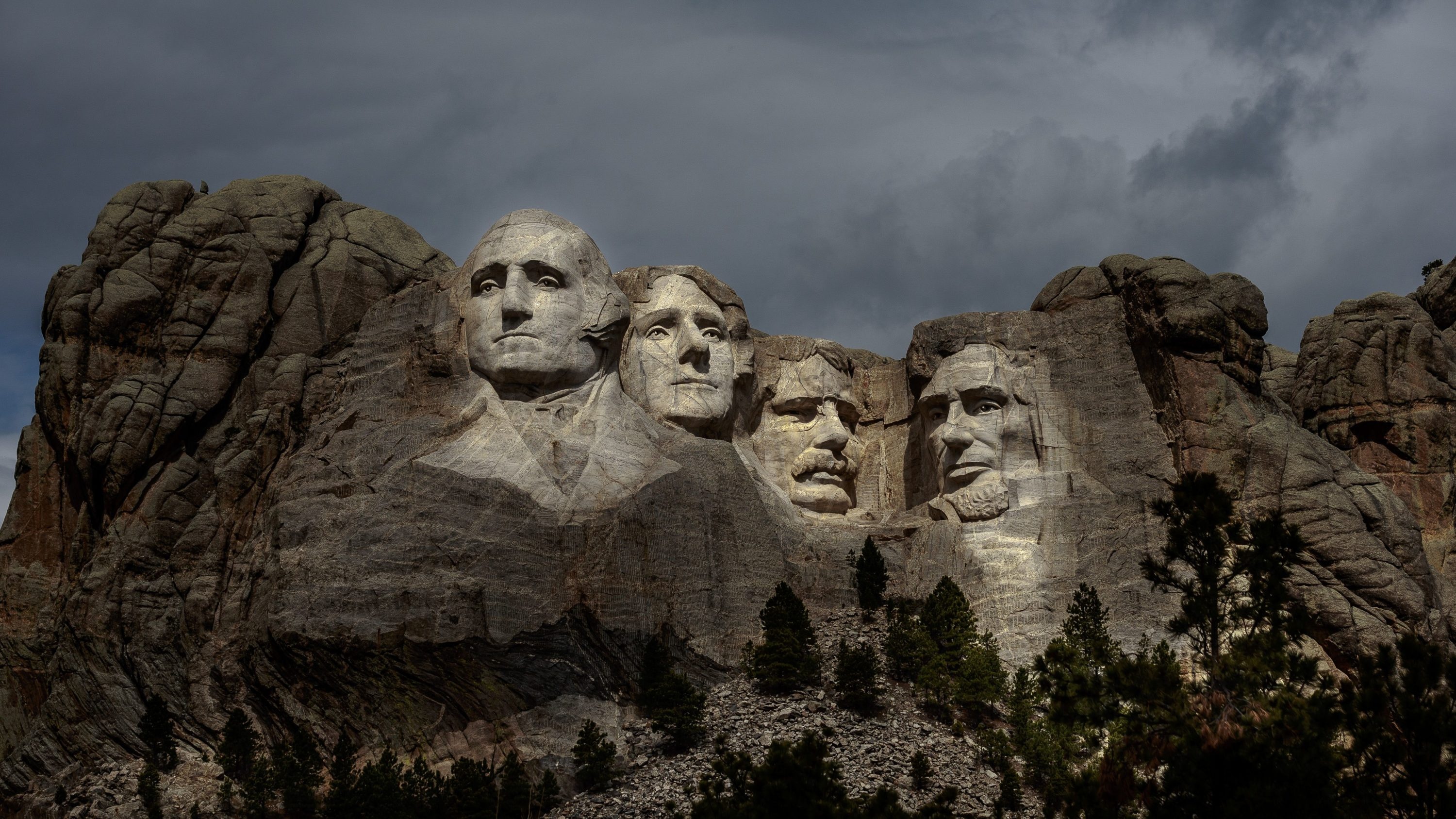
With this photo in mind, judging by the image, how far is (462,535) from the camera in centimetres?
2930

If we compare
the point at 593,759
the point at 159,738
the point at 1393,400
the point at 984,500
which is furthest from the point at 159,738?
the point at 1393,400

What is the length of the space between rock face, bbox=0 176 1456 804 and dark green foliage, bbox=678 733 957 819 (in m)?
5.50

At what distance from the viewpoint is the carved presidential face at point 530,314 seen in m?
31.7

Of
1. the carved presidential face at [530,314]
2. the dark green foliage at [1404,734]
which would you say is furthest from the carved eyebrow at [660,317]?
the dark green foliage at [1404,734]

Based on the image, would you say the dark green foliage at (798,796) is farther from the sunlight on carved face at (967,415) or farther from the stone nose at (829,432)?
the stone nose at (829,432)

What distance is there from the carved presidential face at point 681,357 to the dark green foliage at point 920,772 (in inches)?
345

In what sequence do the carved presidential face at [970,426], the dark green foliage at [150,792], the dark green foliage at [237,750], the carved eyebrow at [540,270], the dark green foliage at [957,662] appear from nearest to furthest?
the dark green foliage at [150,792] → the dark green foliage at [237,750] → the dark green foliage at [957,662] → the carved eyebrow at [540,270] → the carved presidential face at [970,426]

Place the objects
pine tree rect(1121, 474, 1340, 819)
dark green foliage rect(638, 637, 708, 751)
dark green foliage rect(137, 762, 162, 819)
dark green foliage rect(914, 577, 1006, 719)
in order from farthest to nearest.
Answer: dark green foliage rect(914, 577, 1006, 719) < dark green foliage rect(638, 637, 708, 751) < dark green foliage rect(137, 762, 162, 819) < pine tree rect(1121, 474, 1340, 819)

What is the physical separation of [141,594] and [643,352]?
9.89 m

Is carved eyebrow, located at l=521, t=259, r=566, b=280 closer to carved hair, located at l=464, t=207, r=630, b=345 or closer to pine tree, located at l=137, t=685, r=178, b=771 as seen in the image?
carved hair, located at l=464, t=207, r=630, b=345

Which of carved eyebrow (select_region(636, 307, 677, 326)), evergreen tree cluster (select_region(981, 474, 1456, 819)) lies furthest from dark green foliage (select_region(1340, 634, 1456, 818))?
carved eyebrow (select_region(636, 307, 677, 326))

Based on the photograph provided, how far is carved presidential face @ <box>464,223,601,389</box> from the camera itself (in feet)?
104

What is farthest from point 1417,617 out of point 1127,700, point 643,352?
point 643,352

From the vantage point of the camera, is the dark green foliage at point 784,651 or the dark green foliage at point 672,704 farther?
the dark green foliage at point 784,651
